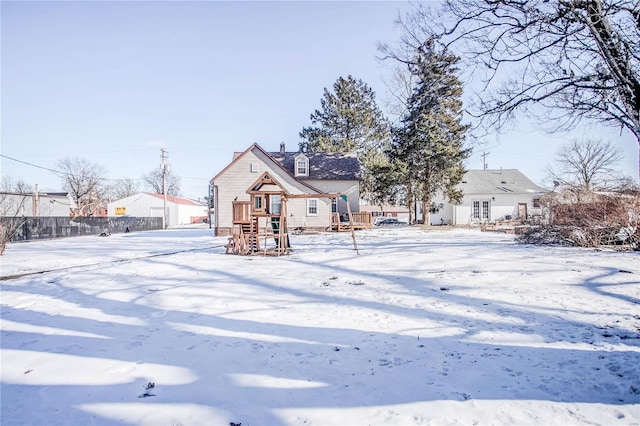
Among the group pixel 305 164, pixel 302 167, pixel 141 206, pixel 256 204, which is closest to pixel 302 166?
pixel 302 167

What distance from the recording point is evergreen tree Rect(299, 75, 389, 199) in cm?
3962

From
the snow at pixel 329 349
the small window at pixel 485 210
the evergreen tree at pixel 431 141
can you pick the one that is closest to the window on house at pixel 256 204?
the snow at pixel 329 349

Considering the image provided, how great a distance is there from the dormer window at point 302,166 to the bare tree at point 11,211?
17705 millimetres

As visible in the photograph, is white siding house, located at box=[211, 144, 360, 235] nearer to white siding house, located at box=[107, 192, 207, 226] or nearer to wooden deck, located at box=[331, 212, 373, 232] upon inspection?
wooden deck, located at box=[331, 212, 373, 232]

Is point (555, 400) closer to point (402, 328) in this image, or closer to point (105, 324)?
point (402, 328)

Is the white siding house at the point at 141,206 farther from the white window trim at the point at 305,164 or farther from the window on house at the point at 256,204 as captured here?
the window on house at the point at 256,204

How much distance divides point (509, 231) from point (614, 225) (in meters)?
11.1

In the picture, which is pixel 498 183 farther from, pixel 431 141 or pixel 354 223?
pixel 354 223

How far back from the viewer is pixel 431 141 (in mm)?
27000

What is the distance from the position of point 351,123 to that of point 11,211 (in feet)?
110

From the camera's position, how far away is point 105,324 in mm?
5309

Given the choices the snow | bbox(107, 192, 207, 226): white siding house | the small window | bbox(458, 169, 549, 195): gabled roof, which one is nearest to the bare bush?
the snow

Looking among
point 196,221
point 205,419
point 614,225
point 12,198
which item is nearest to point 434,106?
point 614,225

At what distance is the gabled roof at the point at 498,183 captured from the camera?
112 ft
